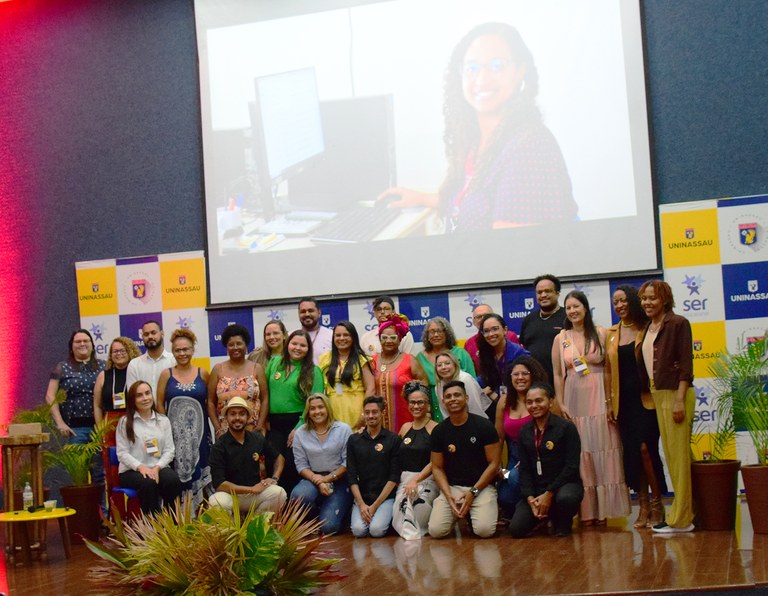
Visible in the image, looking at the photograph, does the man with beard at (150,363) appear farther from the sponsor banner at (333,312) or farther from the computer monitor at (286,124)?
the computer monitor at (286,124)

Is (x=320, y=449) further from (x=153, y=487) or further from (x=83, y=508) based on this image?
(x=83, y=508)

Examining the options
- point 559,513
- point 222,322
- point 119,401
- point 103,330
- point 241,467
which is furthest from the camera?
point 103,330

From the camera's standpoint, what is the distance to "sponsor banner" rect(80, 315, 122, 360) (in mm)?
7734

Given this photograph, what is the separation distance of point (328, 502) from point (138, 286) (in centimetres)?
280

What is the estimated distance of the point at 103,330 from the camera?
306 inches

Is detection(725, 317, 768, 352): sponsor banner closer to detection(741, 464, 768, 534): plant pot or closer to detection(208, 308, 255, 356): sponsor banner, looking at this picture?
detection(741, 464, 768, 534): plant pot

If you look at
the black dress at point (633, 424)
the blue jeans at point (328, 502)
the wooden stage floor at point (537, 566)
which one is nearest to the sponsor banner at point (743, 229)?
the black dress at point (633, 424)

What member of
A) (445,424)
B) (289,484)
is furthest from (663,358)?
(289,484)

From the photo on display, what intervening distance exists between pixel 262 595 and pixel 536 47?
4.67 m

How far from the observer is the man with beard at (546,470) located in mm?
5254

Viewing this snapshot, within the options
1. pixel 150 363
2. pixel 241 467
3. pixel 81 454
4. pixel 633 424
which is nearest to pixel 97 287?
pixel 150 363

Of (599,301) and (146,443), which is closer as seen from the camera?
(146,443)

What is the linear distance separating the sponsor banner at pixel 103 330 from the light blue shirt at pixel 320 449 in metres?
2.47

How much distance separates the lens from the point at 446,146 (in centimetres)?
711
